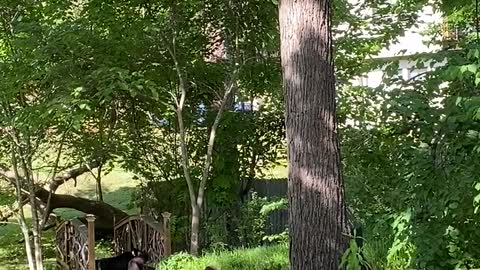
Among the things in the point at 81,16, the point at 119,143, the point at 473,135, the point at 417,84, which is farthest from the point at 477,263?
the point at 119,143

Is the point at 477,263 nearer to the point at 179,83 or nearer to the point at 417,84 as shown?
the point at 417,84

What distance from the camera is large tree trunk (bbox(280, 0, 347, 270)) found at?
12.7 ft

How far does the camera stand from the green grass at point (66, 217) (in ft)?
35.5

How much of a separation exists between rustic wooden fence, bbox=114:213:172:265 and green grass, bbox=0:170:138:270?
1.16m

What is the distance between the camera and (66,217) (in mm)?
10711

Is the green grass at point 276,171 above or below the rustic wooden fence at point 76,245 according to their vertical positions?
above

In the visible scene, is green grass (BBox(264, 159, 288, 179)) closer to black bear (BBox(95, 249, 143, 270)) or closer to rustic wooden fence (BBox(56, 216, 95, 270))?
→ black bear (BBox(95, 249, 143, 270))

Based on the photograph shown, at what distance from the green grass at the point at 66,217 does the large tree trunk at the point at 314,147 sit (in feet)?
21.1

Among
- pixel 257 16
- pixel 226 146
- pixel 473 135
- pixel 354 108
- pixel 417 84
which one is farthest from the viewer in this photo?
pixel 226 146

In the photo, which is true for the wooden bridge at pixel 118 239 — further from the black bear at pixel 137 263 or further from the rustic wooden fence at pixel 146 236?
the black bear at pixel 137 263

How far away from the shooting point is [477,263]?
3.91 meters

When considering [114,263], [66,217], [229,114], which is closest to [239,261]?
[114,263]

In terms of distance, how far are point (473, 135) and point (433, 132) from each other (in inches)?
14.3

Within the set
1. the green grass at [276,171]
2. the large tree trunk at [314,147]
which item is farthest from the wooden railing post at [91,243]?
the large tree trunk at [314,147]
